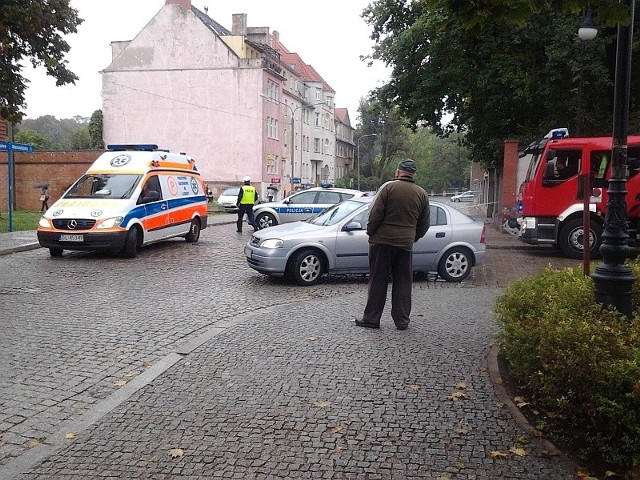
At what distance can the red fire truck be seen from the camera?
15.3 meters

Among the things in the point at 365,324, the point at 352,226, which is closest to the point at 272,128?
the point at 352,226

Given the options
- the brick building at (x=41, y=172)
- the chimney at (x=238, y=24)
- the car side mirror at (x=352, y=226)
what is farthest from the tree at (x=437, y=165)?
the car side mirror at (x=352, y=226)

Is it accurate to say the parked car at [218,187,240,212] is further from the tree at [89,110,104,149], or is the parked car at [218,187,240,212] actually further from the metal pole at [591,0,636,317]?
the metal pole at [591,0,636,317]

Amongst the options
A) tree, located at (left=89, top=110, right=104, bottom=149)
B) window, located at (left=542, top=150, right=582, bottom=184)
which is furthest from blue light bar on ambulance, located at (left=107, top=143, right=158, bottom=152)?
tree, located at (left=89, top=110, right=104, bottom=149)

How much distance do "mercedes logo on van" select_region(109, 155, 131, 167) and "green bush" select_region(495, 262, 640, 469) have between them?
40.1 feet

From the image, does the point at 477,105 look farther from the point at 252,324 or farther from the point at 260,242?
the point at 252,324

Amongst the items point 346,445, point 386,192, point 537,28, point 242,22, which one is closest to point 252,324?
point 386,192

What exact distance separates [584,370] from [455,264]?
7.87 metres

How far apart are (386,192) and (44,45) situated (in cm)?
1698

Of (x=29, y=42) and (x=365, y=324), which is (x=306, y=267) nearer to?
(x=365, y=324)

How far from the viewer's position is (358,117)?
95625mm

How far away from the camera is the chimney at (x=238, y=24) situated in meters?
57.0

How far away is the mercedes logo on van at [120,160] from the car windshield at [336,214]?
18.9ft

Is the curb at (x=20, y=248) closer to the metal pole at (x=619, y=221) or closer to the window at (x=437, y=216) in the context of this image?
the window at (x=437, y=216)
